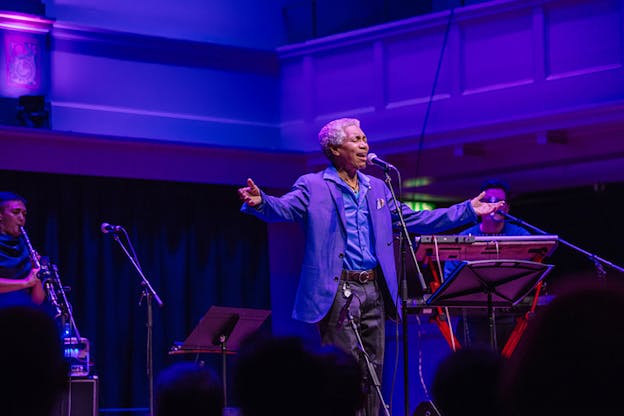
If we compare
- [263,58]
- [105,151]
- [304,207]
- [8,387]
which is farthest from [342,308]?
[263,58]

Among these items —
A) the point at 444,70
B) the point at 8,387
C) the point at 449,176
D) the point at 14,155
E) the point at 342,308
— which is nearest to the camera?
the point at 8,387

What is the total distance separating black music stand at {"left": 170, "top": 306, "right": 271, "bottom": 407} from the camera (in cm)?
595

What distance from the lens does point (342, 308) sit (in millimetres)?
4887

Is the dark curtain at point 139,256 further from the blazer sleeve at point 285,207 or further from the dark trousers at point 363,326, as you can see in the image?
the dark trousers at point 363,326

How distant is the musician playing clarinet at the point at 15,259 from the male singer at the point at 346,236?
6.17 ft

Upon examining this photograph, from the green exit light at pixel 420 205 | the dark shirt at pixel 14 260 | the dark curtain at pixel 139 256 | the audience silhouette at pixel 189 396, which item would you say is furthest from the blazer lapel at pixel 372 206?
the green exit light at pixel 420 205

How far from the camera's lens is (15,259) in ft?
20.3

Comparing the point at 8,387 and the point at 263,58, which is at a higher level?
the point at 263,58

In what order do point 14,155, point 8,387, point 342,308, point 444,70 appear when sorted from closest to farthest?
point 8,387 → point 342,308 → point 14,155 → point 444,70

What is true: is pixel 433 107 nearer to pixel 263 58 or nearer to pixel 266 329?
pixel 263 58

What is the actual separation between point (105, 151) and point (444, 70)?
314cm

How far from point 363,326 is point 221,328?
140 centimetres

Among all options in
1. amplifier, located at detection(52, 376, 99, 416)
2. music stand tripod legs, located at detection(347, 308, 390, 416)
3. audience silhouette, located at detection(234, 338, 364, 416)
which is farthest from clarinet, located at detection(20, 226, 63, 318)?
audience silhouette, located at detection(234, 338, 364, 416)

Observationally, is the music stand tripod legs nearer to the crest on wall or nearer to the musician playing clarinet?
the musician playing clarinet
